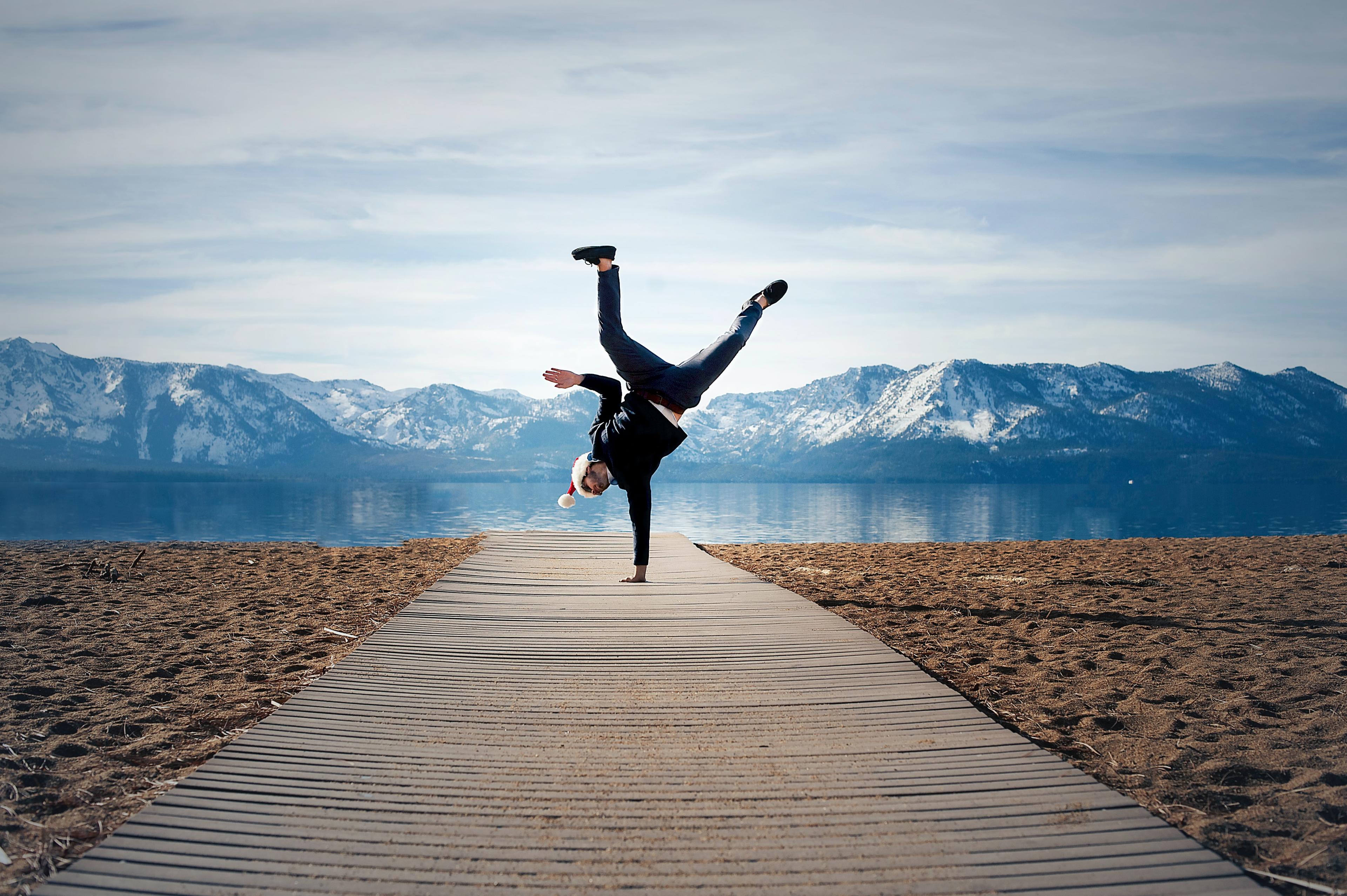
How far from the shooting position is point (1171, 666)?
6.93m

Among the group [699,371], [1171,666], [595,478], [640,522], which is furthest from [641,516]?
[1171,666]

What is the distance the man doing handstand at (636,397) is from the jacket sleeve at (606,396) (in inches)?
0.4

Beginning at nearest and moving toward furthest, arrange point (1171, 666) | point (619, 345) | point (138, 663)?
point (1171, 666), point (138, 663), point (619, 345)

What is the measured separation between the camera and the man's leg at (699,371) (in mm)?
8914

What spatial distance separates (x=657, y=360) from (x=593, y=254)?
1408mm

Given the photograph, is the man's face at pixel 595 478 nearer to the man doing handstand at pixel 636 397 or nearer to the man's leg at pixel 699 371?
the man doing handstand at pixel 636 397

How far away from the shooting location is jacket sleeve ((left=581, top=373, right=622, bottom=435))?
9148 mm

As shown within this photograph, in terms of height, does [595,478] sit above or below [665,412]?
below

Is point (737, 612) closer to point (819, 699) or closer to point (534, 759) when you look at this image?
point (819, 699)

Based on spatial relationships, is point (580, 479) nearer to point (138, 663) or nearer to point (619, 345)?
point (619, 345)

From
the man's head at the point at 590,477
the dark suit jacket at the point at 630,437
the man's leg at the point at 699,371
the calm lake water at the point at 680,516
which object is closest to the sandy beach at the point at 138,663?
the man's head at the point at 590,477

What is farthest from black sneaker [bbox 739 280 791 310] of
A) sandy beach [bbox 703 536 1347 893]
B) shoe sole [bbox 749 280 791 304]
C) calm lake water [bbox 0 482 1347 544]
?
calm lake water [bbox 0 482 1347 544]

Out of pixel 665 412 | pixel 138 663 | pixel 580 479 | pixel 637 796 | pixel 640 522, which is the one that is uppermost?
pixel 665 412

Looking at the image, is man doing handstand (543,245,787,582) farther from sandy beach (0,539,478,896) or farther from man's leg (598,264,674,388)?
sandy beach (0,539,478,896)
